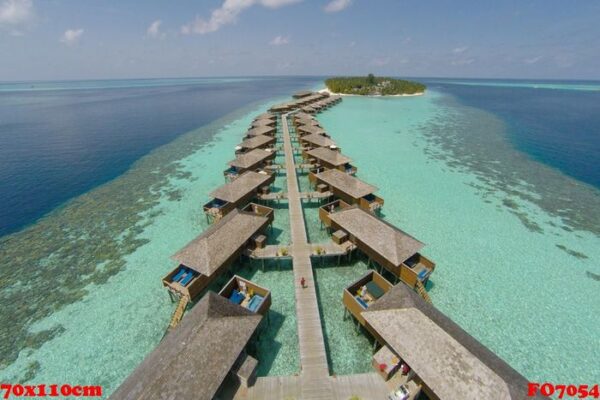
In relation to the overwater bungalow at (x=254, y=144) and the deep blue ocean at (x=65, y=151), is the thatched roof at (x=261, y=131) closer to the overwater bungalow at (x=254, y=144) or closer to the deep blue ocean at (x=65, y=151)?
the overwater bungalow at (x=254, y=144)

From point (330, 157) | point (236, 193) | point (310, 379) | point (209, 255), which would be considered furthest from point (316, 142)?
point (310, 379)

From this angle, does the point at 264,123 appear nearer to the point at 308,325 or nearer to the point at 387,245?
the point at 387,245

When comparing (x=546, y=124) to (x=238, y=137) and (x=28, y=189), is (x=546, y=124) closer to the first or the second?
(x=238, y=137)

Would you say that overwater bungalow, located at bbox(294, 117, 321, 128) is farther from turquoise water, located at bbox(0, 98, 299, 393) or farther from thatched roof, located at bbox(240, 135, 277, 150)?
turquoise water, located at bbox(0, 98, 299, 393)

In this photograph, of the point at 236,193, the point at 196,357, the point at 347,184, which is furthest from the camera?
the point at 347,184

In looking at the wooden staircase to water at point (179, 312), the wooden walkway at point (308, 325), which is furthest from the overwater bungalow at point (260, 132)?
the wooden staircase to water at point (179, 312)

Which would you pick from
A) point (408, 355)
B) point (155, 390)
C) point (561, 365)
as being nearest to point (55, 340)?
point (155, 390)

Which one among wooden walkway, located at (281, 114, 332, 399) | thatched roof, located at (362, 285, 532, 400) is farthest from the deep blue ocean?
thatched roof, located at (362, 285, 532, 400)

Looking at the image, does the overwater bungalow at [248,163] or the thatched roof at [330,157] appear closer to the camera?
the overwater bungalow at [248,163]
